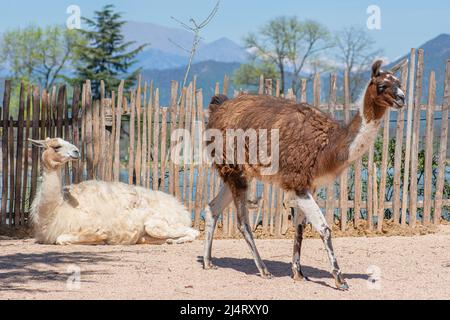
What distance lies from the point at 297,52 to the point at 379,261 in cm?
5087

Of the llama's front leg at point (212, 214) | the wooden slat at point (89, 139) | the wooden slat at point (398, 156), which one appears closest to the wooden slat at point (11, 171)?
the wooden slat at point (89, 139)

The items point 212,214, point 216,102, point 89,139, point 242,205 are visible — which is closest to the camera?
point 242,205

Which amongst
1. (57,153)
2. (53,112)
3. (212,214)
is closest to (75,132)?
(53,112)

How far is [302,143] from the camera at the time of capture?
7.22m

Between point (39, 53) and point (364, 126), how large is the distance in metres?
49.7

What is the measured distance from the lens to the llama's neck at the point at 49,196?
991 cm

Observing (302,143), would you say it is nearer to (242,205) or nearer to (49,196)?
(242,205)

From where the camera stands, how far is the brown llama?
22.5 feet

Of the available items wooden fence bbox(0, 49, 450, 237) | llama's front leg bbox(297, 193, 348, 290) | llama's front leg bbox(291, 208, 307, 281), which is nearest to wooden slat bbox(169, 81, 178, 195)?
wooden fence bbox(0, 49, 450, 237)

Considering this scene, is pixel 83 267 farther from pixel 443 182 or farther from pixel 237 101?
pixel 443 182

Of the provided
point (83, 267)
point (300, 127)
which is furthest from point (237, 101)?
point (83, 267)

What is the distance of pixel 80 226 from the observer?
984 centimetres

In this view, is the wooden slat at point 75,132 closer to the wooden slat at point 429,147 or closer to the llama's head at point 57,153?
the llama's head at point 57,153

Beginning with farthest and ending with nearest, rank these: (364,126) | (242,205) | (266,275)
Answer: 1. (242,205)
2. (266,275)
3. (364,126)
